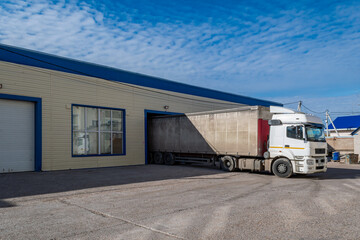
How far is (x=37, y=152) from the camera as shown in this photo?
1681cm

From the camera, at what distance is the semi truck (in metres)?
14.1

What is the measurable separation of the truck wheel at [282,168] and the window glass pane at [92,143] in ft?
35.1

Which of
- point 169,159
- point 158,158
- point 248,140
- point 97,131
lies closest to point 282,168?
point 248,140

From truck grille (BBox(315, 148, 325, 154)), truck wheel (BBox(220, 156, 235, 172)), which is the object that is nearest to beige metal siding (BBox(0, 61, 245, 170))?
truck wheel (BBox(220, 156, 235, 172))

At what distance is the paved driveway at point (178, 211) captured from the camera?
5.71 meters

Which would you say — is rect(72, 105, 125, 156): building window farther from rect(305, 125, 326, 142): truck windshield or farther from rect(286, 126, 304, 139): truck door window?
rect(305, 125, 326, 142): truck windshield

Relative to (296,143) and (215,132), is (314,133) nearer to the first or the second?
(296,143)

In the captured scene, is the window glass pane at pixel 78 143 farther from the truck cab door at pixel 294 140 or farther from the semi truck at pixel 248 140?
the truck cab door at pixel 294 140

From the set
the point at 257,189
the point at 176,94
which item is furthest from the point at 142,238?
the point at 176,94

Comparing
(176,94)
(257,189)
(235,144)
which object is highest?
(176,94)

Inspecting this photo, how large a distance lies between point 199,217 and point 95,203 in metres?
3.06

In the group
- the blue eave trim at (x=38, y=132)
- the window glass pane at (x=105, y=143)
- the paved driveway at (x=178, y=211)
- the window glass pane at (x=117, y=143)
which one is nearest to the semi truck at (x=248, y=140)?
the window glass pane at (x=117, y=143)

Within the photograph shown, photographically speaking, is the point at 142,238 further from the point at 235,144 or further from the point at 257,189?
the point at 235,144

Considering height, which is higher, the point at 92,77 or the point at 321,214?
the point at 92,77
